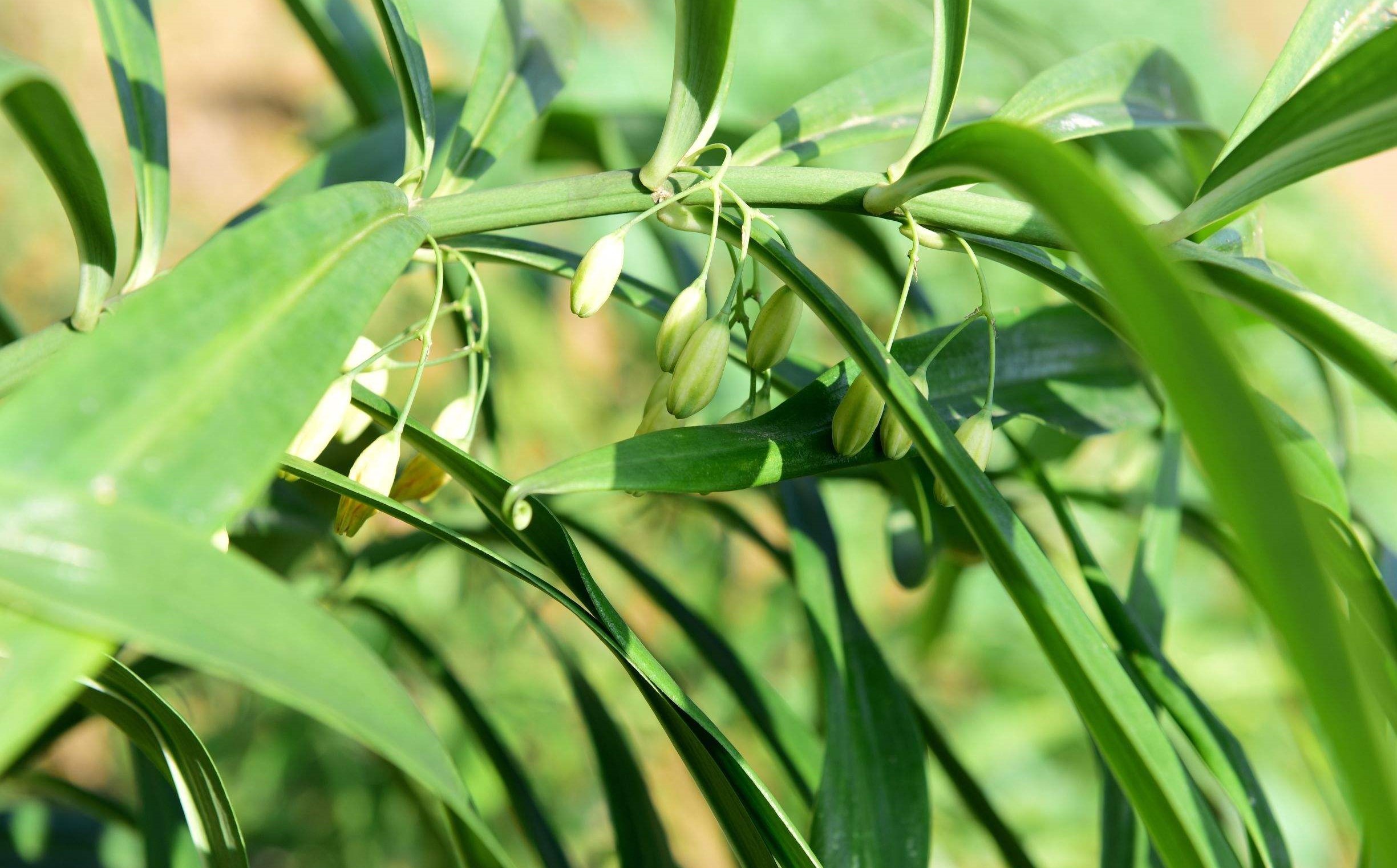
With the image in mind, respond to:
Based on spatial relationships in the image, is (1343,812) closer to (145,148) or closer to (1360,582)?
(1360,582)

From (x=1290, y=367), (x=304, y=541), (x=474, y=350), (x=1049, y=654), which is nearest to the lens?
(x=1049, y=654)

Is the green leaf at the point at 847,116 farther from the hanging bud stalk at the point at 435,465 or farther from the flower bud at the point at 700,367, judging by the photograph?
the hanging bud stalk at the point at 435,465

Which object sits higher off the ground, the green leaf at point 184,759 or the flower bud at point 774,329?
the flower bud at point 774,329

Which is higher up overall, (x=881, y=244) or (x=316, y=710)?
(x=881, y=244)

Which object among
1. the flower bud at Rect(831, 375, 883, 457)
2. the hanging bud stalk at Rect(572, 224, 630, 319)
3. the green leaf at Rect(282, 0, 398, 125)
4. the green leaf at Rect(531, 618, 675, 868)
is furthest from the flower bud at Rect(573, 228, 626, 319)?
the green leaf at Rect(282, 0, 398, 125)

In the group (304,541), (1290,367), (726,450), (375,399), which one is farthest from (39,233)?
(1290,367)

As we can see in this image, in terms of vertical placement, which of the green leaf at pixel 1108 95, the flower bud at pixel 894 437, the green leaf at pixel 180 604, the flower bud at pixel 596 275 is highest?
the green leaf at pixel 1108 95

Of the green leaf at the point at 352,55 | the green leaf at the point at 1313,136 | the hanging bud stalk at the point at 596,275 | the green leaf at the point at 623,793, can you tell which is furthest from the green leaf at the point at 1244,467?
the green leaf at the point at 352,55
